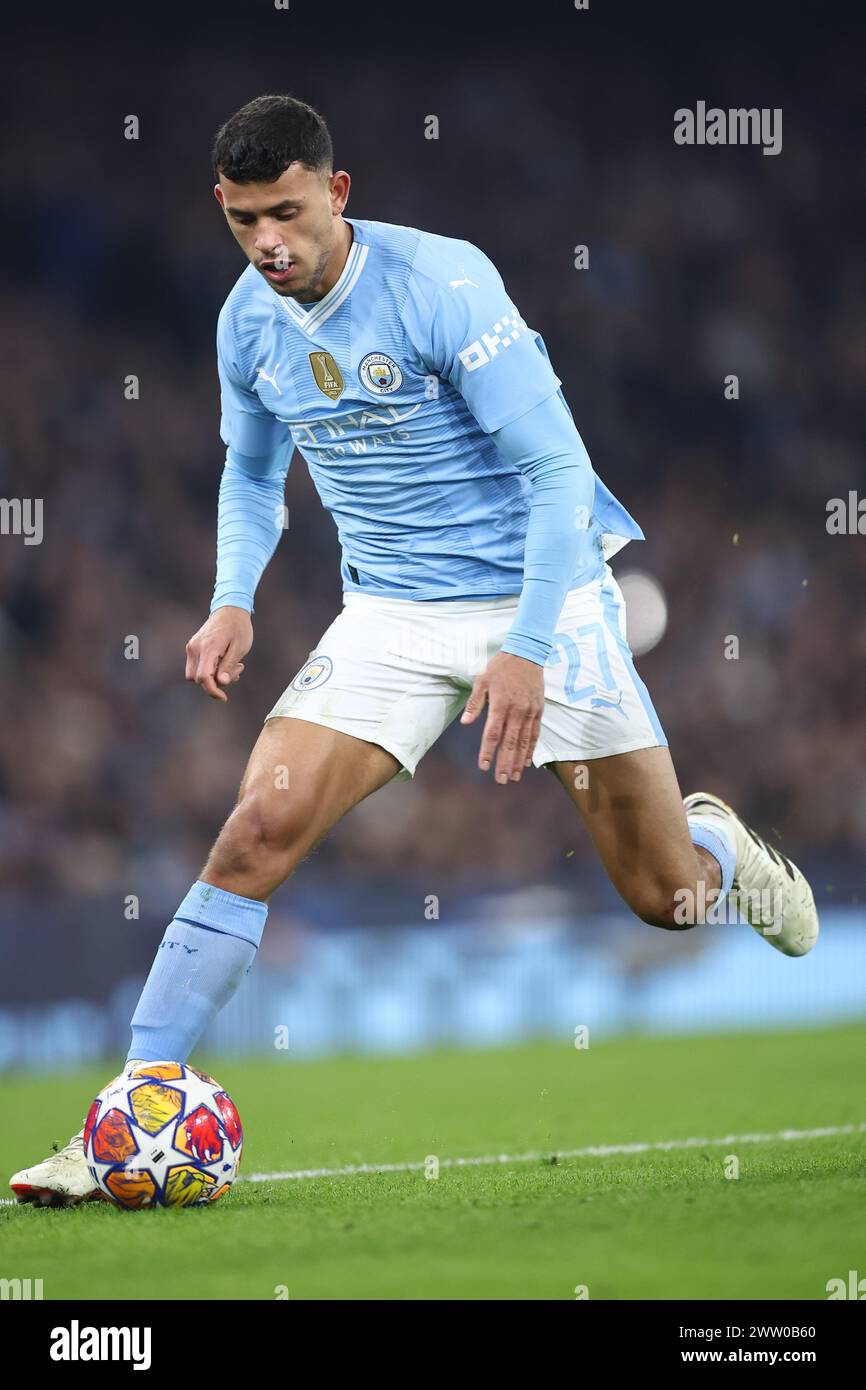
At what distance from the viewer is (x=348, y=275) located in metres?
4.09

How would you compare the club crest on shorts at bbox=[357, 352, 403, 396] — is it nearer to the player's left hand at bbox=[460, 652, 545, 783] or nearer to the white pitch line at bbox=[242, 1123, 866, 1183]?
the player's left hand at bbox=[460, 652, 545, 783]

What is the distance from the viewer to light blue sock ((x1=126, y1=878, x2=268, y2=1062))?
152 inches

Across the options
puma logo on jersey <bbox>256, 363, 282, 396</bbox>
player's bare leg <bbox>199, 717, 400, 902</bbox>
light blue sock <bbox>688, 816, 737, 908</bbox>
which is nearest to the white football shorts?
player's bare leg <bbox>199, 717, 400, 902</bbox>

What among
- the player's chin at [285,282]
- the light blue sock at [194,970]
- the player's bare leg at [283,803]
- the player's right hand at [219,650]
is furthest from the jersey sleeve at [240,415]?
the light blue sock at [194,970]

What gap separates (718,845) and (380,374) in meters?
1.64

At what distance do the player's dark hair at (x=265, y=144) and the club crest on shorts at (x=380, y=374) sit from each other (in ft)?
1.48

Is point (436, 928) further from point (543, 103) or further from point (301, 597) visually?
point (543, 103)

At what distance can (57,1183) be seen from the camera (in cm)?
380

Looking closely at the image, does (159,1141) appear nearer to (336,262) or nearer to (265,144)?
(336,262)

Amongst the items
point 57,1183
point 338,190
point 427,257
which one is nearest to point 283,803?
point 57,1183

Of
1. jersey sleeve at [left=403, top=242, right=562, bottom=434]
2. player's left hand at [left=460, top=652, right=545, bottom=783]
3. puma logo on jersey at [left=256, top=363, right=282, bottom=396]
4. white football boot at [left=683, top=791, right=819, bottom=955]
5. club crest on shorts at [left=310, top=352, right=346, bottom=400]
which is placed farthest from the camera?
white football boot at [left=683, top=791, right=819, bottom=955]

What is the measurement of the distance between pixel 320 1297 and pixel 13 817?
8322mm

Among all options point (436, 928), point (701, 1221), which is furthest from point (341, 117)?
point (701, 1221)

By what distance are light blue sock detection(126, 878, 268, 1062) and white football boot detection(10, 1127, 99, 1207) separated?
0.88ft
